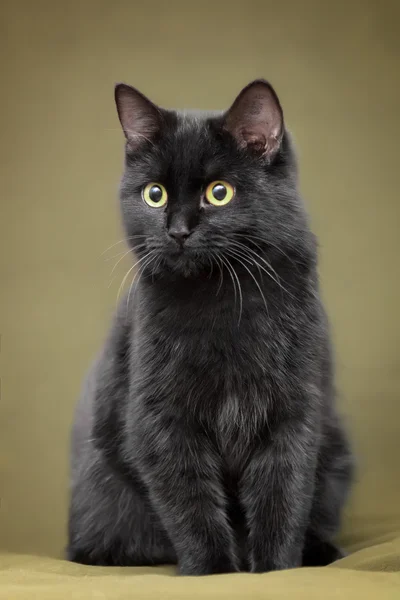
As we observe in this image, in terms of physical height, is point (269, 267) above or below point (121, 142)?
below

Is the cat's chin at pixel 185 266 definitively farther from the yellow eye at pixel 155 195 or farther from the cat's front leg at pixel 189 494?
the cat's front leg at pixel 189 494

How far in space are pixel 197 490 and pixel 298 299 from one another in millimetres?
400

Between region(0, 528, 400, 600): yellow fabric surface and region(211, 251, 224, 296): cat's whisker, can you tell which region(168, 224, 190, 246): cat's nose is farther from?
region(0, 528, 400, 600): yellow fabric surface

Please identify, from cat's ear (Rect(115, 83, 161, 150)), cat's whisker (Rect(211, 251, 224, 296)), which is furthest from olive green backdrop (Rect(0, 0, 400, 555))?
cat's whisker (Rect(211, 251, 224, 296))

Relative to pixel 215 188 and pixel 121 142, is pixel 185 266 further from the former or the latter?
pixel 121 142

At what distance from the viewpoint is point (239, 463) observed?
1.61 m

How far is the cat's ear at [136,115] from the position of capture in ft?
5.31

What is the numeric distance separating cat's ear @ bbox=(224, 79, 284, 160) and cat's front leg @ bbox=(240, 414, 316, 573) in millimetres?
516

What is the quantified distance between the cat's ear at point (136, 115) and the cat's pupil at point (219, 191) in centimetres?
18

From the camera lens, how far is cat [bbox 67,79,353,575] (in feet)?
5.04

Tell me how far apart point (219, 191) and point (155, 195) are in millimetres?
130

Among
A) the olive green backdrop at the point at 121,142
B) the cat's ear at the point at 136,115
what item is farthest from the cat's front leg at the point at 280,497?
the olive green backdrop at the point at 121,142

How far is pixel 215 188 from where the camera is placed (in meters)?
1.54

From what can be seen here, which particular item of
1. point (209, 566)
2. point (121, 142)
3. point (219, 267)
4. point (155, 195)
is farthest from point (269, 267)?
point (121, 142)
